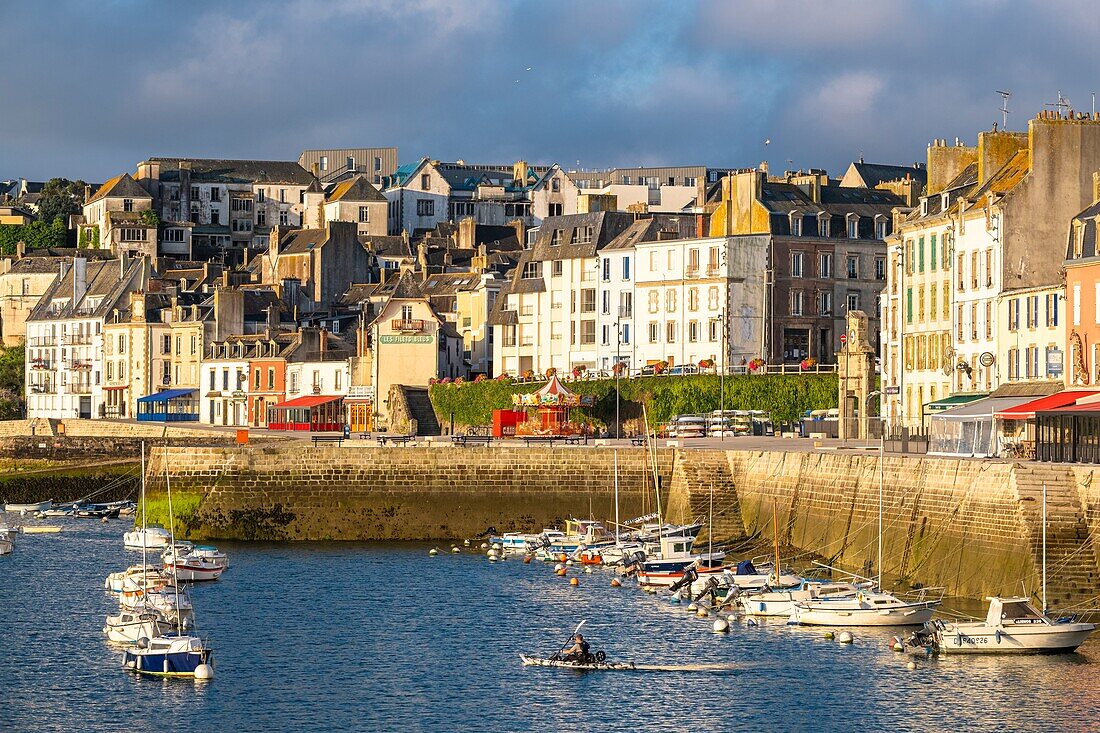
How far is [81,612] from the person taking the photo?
5859cm

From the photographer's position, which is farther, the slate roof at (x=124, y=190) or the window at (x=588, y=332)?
the slate roof at (x=124, y=190)

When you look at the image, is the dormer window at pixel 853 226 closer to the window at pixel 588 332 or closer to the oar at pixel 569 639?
the window at pixel 588 332

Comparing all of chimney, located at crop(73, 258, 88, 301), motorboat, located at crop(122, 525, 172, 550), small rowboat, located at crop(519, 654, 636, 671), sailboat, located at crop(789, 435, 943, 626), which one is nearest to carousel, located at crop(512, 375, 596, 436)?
motorboat, located at crop(122, 525, 172, 550)

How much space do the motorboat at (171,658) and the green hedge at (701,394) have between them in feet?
150

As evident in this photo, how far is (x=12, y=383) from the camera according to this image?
494ft

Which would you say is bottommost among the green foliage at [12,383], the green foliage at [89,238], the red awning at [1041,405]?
the red awning at [1041,405]

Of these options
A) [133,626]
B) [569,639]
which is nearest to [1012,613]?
[569,639]

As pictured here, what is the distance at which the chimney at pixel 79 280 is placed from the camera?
143m

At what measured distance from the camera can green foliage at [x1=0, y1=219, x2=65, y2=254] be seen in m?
180

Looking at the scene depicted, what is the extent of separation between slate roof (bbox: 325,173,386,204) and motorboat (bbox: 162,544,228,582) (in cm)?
10598

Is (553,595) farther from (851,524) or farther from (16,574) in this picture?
(16,574)

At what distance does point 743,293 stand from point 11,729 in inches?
2470

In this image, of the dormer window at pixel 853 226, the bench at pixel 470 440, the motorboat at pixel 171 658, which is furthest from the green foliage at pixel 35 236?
the motorboat at pixel 171 658

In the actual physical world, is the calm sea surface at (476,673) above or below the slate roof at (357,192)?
below
